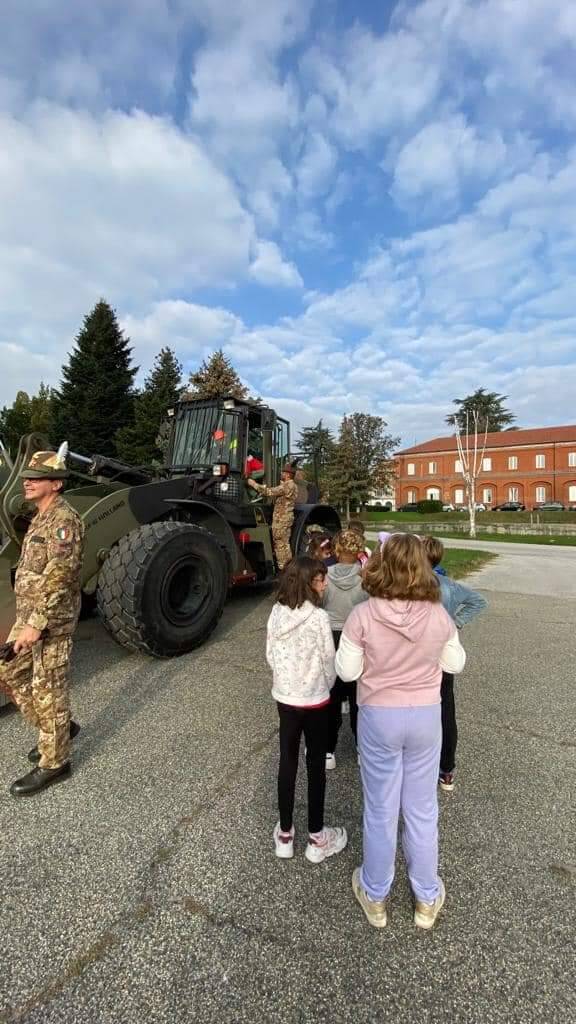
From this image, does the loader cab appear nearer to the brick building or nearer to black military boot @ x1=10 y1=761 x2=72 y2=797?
black military boot @ x1=10 y1=761 x2=72 y2=797

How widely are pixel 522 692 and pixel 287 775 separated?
291cm

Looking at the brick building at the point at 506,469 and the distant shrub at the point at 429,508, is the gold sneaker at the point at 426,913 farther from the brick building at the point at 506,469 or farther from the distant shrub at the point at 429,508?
the brick building at the point at 506,469

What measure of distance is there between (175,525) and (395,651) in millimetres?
3470

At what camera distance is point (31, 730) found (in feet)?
11.9

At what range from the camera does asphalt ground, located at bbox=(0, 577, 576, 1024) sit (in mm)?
1693

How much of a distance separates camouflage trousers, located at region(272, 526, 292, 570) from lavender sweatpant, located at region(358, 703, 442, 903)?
5.27m

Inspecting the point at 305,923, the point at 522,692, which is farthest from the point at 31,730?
the point at 522,692

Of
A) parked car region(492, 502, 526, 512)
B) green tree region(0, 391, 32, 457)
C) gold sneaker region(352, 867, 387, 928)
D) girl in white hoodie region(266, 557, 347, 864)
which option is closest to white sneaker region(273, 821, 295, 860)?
girl in white hoodie region(266, 557, 347, 864)

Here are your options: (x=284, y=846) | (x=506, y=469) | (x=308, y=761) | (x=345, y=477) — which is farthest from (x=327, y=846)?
(x=506, y=469)

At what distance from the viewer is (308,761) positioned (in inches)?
94.7

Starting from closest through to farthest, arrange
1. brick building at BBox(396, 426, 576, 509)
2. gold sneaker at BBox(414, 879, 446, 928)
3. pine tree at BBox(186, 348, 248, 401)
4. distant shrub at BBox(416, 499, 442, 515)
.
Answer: gold sneaker at BBox(414, 879, 446, 928) < pine tree at BBox(186, 348, 248, 401) < distant shrub at BBox(416, 499, 442, 515) < brick building at BBox(396, 426, 576, 509)

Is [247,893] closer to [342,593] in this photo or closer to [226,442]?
[342,593]

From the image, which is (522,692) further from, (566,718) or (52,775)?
(52,775)

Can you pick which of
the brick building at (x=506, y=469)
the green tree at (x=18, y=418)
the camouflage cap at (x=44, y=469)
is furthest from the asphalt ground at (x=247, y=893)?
the brick building at (x=506, y=469)
